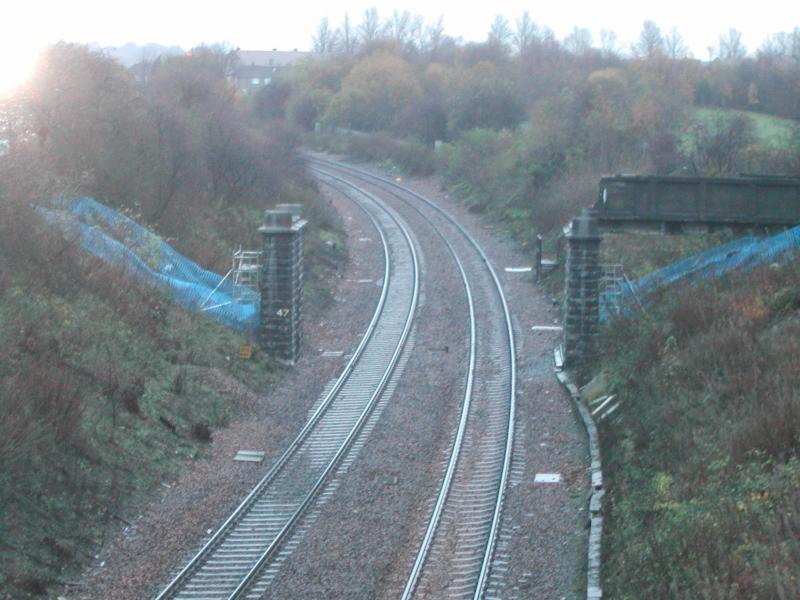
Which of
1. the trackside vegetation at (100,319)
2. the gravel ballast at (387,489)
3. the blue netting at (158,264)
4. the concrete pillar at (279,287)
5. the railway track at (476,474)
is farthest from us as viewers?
the concrete pillar at (279,287)

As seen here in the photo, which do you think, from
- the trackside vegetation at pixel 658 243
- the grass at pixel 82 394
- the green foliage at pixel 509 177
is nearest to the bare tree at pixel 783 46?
the trackside vegetation at pixel 658 243

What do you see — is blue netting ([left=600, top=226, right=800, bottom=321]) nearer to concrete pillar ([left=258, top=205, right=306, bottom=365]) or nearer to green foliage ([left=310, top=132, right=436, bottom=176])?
concrete pillar ([left=258, top=205, right=306, bottom=365])

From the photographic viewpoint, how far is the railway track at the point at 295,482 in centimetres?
1067

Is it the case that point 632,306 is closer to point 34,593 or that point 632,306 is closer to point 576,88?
point 34,593

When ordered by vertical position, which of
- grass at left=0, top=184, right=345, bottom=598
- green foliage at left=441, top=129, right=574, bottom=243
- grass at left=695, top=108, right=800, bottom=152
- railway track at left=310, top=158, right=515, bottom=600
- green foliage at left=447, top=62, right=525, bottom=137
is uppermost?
green foliage at left=447, top=62, right=525, bottom=137

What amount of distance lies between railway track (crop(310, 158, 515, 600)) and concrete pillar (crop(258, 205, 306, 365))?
12.0 feet

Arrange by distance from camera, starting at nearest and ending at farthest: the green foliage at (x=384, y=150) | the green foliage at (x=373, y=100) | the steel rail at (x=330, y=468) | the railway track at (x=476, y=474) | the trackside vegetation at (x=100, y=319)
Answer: the steel rail at (x=330, y=468)
the railway track at (x=476, y=474)
the trackside vegetation at (x=100, y=319)
the green foliage at (x=384, y=150)
the green foliage at (x=373, y=100)

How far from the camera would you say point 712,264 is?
1947cm

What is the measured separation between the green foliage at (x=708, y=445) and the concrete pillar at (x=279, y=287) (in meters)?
6.29

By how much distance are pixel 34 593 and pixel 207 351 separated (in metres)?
8.69

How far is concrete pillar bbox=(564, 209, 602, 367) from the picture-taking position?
19.6 m

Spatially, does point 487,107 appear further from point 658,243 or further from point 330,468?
point 330,468

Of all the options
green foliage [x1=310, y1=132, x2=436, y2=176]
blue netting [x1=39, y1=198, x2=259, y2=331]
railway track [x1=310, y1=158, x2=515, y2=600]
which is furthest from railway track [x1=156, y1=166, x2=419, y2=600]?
green foliage [x1=310, y1=132, x2=436, y2=176]

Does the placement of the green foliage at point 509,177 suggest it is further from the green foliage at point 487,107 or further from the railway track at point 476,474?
the railway track at point 476,474
